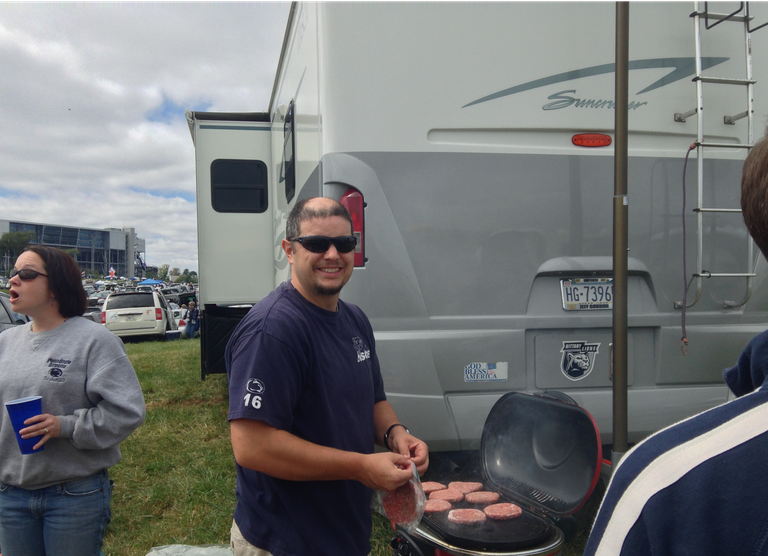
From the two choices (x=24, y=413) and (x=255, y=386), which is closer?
(x=255, y=386)

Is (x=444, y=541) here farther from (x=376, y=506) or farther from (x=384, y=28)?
(x=384, y=28)

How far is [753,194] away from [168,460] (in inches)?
201

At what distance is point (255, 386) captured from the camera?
5.20 feet

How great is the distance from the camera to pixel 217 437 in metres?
5.64

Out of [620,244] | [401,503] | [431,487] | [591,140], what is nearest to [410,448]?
[401,503]

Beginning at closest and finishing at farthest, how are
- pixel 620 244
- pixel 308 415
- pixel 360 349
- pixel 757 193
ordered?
1. pixel 757 193
2. pixel 308 415
3. pixel 360 349
4. pixel 620 244

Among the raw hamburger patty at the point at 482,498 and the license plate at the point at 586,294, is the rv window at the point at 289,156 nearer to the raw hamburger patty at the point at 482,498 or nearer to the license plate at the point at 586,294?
the license plate at the point at 586,294

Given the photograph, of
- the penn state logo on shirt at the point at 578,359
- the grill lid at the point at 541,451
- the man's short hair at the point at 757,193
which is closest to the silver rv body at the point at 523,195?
the penn state logo on shirt at the point at 578,359

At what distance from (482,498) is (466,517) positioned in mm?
246

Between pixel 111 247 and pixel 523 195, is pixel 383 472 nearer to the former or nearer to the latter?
pixel 523 195

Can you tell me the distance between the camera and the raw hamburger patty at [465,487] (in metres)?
2.92

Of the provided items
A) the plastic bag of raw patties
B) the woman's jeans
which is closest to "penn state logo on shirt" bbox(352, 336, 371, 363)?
the plastic bag of raw patties

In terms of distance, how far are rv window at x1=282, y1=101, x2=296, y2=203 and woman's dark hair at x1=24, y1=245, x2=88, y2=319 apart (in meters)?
1.82

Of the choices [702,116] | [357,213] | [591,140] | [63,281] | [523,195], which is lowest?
[63,281]
